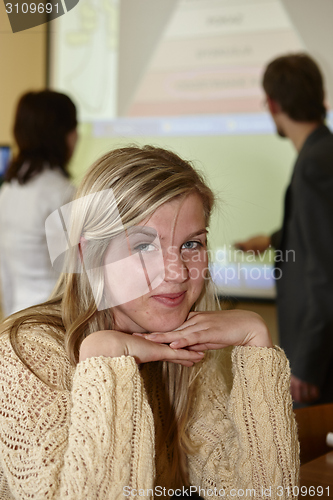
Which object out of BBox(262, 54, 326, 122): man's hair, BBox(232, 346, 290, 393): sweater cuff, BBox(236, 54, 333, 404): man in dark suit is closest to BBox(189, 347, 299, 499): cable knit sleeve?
BBox(232, 346, 290, 393): sweater cuff

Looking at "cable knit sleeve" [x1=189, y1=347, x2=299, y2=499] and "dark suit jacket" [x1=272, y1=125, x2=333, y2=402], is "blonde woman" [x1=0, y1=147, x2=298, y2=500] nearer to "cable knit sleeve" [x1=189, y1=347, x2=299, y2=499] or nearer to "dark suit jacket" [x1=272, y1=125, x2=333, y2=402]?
"cable knit sleeve" [x1=189, y1=347, x2=299, y2=499]

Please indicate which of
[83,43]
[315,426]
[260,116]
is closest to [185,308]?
[315,426]

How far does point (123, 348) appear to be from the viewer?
2.45ft

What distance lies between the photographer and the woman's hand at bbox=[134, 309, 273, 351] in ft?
2.71

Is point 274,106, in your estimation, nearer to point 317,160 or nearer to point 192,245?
point 317,160

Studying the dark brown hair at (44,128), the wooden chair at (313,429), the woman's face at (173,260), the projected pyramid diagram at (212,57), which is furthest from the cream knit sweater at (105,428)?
the projected pyramid diagram at (212,57)

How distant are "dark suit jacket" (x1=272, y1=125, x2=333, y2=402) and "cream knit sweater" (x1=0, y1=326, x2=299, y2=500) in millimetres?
564

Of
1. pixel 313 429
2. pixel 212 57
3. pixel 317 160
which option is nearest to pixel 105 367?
pixel 313 429

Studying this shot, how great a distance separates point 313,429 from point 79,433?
24.1 inches

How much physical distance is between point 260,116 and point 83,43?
953mm

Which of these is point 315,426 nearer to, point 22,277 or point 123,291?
point 123,291

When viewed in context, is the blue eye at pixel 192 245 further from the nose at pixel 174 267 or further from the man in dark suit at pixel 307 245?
the man in dark suit at pixel 307 245

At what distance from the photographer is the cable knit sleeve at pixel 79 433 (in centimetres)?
66

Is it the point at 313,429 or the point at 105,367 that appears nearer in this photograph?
the point at 105,367
